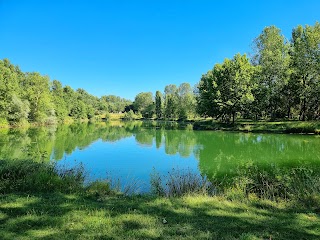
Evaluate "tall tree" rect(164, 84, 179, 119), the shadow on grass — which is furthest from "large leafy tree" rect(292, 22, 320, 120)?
"tall tree" rect(164, 84, 179, 119)

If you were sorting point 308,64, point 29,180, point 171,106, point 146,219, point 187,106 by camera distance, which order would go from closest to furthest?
point 146,219 < point 29,180 < point 308,64 < point 187,106 < point 171,106

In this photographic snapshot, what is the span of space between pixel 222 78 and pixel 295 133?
17.7m

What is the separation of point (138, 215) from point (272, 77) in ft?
138

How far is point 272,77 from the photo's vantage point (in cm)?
4125

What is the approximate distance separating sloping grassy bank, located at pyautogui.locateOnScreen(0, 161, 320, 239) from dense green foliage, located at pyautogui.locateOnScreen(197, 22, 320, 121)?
119ft

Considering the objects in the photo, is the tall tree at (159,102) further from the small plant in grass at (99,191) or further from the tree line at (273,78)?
the small plant in grass at (99,191)

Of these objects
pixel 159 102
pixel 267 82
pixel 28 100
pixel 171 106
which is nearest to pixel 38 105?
pixel 28 100

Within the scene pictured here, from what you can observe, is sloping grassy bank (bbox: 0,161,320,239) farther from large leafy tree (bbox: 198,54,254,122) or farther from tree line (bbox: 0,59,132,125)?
tree line (bbox: 0,59,132,125)

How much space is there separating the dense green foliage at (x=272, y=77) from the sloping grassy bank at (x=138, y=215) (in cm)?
3622

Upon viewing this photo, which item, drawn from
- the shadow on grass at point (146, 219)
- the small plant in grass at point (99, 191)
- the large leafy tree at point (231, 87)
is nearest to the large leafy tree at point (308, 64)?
the large leafy tree at point (231, 87)

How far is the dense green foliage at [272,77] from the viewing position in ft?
119

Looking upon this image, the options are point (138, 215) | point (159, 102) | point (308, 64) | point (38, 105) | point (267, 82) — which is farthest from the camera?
point (159, 102)

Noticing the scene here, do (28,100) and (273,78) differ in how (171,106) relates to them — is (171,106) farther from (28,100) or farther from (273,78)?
(273,78)

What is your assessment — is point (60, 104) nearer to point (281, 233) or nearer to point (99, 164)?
point (99, 164)
